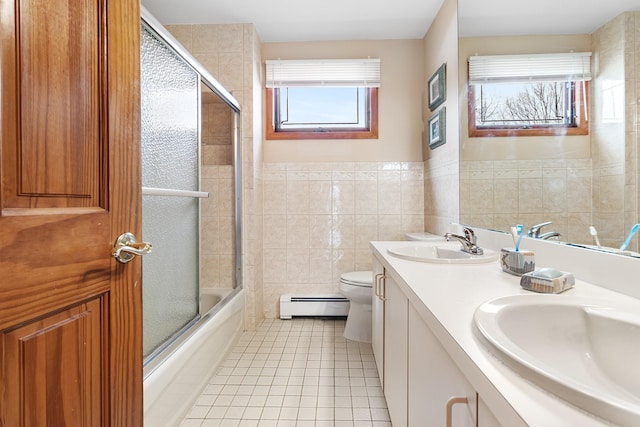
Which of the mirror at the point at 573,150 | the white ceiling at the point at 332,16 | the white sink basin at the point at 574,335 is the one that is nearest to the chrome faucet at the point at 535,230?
the mirror at the point at 573,150

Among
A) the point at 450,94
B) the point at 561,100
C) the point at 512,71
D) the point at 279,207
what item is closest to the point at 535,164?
the point at 561,100

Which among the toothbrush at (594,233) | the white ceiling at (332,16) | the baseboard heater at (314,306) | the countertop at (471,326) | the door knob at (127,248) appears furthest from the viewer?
the baseboard heater at (314,306)

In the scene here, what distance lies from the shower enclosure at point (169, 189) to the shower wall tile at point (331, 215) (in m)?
1.04

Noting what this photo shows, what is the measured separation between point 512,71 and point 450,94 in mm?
779

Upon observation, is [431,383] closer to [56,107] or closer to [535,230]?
[535,230]

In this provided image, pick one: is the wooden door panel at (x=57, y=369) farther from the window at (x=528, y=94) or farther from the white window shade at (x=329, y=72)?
the white window shade at (x=329, y=72)

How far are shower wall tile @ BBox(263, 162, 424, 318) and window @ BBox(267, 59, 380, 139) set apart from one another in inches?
11.9

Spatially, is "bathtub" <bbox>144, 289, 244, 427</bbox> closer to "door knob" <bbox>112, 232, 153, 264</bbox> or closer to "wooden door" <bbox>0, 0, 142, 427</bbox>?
"wooden door" <bbox>0, 0, 142, 427</bbox>

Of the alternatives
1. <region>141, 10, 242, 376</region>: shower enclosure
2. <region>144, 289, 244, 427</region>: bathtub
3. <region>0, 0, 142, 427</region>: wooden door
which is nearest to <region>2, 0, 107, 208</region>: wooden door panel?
<region>0, 0, 142, 427</region>: wooden door

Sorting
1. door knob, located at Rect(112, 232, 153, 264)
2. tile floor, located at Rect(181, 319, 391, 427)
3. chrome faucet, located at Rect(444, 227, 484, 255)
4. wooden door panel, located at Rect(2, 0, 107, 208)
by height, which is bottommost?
tile floor, located at Rect(181, 319, 391, 427)

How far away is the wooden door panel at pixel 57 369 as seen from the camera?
1.81 feet

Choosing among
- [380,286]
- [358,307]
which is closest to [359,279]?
[358,307]

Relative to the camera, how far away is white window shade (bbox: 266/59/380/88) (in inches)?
108

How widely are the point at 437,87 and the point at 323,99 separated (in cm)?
98
